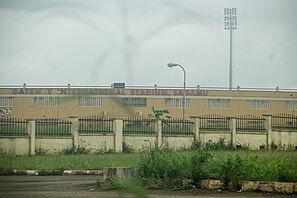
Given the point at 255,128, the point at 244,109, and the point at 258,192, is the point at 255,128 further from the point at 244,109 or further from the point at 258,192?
the point at 244,109

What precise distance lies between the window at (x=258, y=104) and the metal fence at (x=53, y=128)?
33.0m

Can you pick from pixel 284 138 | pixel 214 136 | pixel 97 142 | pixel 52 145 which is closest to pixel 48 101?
pixel 52 145

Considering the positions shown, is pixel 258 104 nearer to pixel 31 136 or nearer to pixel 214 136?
pixel 214 136

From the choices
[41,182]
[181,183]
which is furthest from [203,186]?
[41,182]

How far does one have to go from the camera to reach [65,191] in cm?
1336

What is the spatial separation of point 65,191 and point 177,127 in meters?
17.8

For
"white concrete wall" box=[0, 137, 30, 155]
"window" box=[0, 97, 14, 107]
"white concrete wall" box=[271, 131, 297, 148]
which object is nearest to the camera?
"white concrete wall" box=[0, 137, 30, 155]

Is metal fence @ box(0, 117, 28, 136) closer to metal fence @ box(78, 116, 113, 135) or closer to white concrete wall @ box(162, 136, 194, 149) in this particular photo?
metal fence @ box(78, 116, 113, 135)

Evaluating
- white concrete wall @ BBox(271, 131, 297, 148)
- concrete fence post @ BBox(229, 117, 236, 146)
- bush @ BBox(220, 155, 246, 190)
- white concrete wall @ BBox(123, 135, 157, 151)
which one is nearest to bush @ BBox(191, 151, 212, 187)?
bush @ BBox(220, 155, 246, 190)

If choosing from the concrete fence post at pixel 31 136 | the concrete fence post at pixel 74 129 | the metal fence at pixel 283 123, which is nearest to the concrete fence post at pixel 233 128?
the metal fence at pixel 283 123

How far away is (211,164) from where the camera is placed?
43.6ft

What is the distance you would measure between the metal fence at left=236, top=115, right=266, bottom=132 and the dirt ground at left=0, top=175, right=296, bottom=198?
16.6m

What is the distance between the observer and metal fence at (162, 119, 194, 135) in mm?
30297

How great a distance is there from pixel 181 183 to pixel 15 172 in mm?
8475
